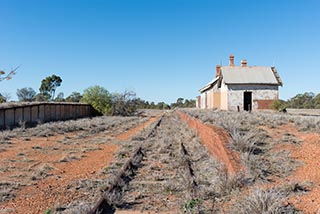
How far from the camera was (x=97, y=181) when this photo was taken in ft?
26.7

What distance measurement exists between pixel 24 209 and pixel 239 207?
395 centimetres

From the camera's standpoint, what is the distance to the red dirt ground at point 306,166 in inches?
223

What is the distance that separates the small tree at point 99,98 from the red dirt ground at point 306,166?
4261 centimetres

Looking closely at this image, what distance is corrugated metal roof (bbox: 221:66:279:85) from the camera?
36.2m

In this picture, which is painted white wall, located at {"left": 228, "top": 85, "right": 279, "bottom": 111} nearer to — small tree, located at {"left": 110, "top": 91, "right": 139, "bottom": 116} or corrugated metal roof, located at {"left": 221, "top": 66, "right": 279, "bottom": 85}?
corrugated metal roof, located at {"left": 221, "top": 66, "right": 279, "bottom": 85}

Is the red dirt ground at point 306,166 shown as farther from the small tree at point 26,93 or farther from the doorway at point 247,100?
the small tree at point 26,93

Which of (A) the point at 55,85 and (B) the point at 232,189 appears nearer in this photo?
(B) the point at 232,189

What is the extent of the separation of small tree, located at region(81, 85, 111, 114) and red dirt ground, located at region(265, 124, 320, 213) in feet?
140

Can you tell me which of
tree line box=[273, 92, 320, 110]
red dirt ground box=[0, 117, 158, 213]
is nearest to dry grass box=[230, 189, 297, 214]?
red dirt ground box=[0, 117, 158, 213]

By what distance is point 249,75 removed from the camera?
37438 mm

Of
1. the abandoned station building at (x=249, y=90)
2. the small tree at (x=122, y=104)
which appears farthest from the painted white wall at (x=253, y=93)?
the small tree at (x=122, y=104)

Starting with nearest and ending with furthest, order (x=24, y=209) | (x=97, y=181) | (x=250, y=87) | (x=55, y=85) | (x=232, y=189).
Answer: (x=24, y=209)
(x=232, y=189)
(x=97, y=181)
(x=250, y=87)
(x=55, y=85)

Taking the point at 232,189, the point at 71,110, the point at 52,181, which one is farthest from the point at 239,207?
the point at 71,110

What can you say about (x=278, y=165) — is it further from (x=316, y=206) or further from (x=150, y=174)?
(x=150, y=174)
